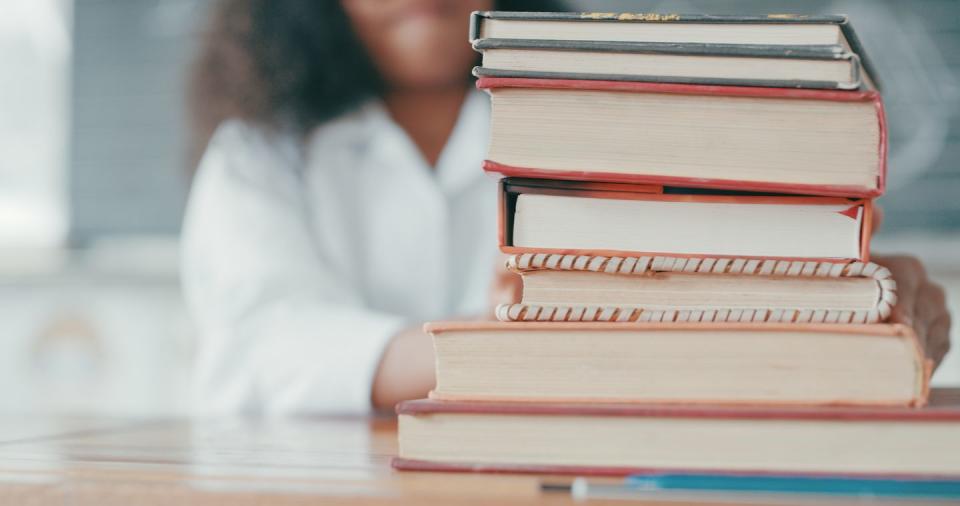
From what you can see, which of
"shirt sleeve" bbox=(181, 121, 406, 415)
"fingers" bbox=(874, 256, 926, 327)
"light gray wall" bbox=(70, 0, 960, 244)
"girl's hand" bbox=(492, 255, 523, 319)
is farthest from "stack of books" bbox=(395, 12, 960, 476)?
"light gray wall" bbox=(70, 0, 960, 244)

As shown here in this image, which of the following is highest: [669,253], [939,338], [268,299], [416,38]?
[416,38]

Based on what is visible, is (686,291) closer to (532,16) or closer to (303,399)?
(532,16)

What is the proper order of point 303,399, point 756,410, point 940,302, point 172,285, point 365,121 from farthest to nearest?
point 172,285 < point 365,121 < point 303,399 < point 940,302 < point 756,410

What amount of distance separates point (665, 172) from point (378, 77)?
1.11 m

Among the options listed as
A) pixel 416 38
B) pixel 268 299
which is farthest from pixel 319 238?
pixel 416 38

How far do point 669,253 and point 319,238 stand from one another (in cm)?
103

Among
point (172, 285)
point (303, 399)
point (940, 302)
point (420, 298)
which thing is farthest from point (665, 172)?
point (172, 285)

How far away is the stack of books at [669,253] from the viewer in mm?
404

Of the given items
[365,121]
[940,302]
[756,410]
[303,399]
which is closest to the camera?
[756,410]

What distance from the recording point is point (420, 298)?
1.43 m

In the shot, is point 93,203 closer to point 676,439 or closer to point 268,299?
point 268,299

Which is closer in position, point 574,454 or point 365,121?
point 574,454

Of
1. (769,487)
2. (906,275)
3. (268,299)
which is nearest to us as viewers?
(769,487)

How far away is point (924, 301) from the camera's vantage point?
2.25 ft
